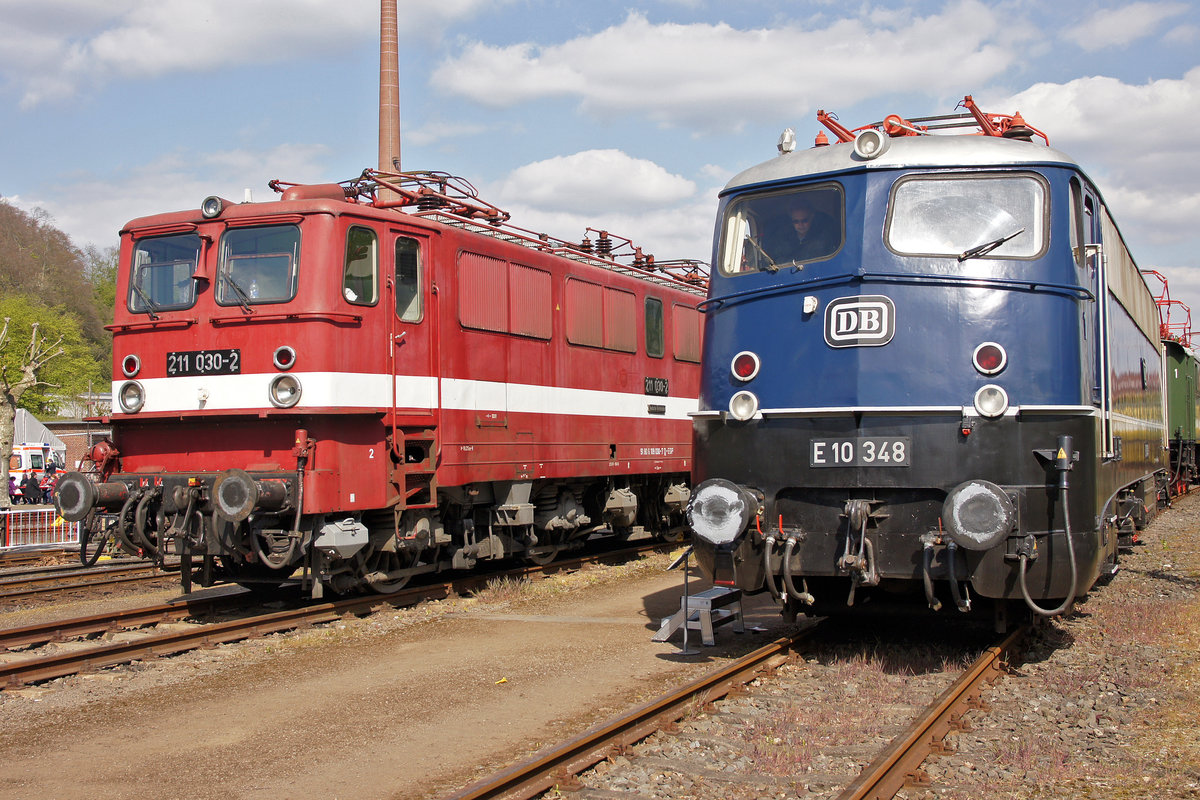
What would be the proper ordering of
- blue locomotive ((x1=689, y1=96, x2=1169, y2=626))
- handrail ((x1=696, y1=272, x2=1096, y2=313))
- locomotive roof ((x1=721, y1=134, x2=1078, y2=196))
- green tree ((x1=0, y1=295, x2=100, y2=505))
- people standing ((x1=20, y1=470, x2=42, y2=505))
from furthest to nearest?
1. green tree ((x1=0, y1=295, x2=100, y2=505))
2. people standing ((x1=20, y1=470, x2=42, y2=505))
3. locomotive roof ((x1=721, y1=134, x2=1078, y2=196))
4. handrail ((x1=696, y1=272, x2=1096, y2=313))
5. blue locomotive ((x1=689, y1=96, x2=1169, y2=626))

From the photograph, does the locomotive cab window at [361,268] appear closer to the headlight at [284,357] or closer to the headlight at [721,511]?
the headlight at [284,357]

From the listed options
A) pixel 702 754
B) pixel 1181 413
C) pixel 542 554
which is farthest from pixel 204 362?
pixel 1181 413

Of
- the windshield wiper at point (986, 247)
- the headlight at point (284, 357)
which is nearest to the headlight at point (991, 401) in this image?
the windshield wiper at point (986, 247)

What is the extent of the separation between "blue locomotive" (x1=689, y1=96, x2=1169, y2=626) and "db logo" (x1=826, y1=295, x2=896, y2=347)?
0.02 meters

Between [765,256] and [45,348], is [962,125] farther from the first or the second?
[45,348]

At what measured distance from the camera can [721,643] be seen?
8820mm

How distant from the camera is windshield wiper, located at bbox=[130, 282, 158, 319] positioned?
34.7 feet

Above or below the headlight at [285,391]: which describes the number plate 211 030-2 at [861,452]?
below

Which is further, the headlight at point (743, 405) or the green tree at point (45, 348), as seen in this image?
the green tree at point (45, 348)

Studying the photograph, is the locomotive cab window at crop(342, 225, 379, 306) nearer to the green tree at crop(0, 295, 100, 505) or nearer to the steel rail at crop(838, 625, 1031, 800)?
the steel rail at crop(838, 625, 1031, 800)

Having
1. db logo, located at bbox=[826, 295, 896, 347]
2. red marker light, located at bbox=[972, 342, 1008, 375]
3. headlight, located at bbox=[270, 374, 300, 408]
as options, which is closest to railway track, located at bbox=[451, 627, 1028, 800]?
red marker light, located at bbox=[972, 342, 1008, 375]

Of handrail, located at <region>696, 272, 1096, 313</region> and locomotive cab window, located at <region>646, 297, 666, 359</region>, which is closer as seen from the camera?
handrail, located at <region>696, 272, 1096, 313</region>

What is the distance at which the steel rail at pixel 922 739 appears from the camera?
5.01 meters

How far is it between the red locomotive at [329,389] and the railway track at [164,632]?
0.28 metres
